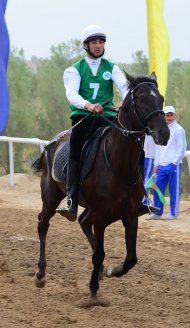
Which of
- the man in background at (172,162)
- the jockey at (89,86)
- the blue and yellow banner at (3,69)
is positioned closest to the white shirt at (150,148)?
the man in background at (172,162)

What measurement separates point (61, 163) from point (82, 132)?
0.67m

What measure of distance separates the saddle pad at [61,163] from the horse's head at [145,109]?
4.08 ft

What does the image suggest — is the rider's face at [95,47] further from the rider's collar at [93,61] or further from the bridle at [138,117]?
the bridle at [138,117]

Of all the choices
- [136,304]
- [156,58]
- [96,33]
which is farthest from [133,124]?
[156,58]

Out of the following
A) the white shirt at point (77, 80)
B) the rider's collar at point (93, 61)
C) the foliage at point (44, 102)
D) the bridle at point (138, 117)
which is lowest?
the foliage at point (44, 102)

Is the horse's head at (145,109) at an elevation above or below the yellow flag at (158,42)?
below

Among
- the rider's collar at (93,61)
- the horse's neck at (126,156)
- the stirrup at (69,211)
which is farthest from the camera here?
the stirrup at (69,211)

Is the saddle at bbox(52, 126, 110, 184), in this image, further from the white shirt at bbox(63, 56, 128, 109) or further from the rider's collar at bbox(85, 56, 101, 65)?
the rider's collar at bbox(85, 56, 101, 65)

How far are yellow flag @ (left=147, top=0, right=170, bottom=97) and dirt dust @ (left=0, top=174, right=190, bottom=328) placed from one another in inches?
105

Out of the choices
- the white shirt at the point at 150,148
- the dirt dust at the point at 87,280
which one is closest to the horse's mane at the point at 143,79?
the dirt dust at the point at 87,280

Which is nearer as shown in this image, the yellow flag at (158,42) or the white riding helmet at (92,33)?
the white riding helmet at (92,33)

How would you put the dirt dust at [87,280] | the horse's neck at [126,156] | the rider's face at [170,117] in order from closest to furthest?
the dirt dust at [87,280]
the horse's neck at [126,156]
the rider's face at [170,117]

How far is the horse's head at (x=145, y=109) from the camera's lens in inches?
246

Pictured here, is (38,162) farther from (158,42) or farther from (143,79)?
(158,42)
